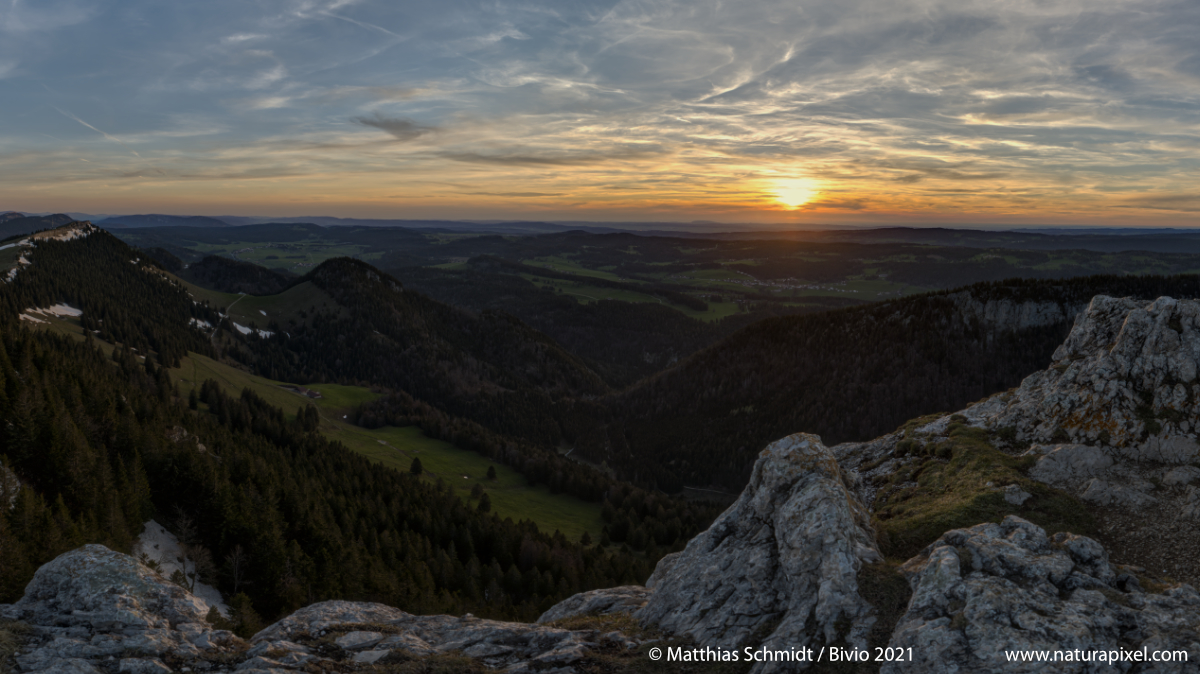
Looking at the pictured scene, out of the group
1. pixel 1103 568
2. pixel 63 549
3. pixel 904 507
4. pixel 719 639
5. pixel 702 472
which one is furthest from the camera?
pixel 702 472

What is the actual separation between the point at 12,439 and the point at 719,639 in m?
68.5

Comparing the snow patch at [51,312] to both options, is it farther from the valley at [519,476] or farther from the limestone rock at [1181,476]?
the limestone rock at [1181,476]

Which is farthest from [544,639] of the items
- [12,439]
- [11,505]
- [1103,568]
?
[12,439]

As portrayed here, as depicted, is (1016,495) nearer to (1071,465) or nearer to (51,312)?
(1071,465)

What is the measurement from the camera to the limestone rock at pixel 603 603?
32.1 metres

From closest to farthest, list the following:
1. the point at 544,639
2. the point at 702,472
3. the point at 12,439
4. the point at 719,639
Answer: the point at 719,639 < the point at 544,639 < the point at 12,439 < the point at 702,472

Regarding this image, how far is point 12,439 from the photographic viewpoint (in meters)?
52.0

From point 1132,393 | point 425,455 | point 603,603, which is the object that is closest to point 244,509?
point 603,603

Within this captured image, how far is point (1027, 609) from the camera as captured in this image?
17891mm

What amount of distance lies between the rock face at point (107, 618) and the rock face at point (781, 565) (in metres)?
20.8

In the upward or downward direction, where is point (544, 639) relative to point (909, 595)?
downward

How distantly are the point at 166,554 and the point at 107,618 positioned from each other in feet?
132

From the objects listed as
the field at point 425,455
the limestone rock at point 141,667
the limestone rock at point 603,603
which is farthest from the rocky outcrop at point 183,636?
the field at point 425,455

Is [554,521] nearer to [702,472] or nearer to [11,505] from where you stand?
[702,472]
